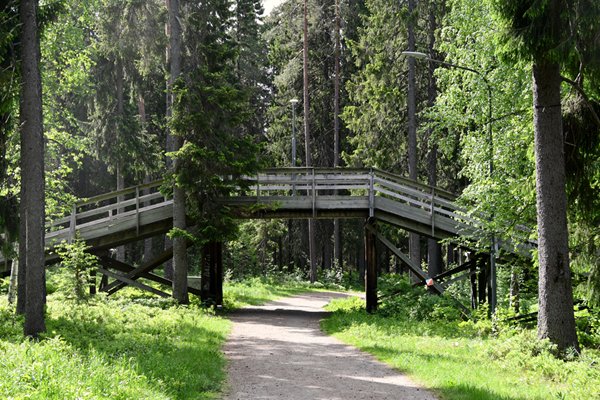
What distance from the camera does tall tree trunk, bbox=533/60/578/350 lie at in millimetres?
11117

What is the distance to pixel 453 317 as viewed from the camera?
17531mm

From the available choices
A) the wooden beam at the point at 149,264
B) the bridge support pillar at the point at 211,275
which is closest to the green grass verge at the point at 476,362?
the bridge support pillar at the point at 211,275

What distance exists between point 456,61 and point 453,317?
8415 mm

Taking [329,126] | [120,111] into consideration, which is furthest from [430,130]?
[120,111]

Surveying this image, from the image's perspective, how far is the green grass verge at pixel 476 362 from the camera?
8672mm

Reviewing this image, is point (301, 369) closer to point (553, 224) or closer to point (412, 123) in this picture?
point (553, 224)

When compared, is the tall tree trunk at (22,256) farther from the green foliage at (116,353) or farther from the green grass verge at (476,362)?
the green grass verge at (476,362)

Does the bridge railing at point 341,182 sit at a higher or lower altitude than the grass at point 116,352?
higher

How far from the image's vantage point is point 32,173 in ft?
41.0

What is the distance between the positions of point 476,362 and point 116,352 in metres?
6.31

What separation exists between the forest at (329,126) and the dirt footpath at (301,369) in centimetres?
339

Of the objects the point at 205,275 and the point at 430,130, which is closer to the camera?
the point at 205,275

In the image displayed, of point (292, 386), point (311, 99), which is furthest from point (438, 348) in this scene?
point (311, 99)

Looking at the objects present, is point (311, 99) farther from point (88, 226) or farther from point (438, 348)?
point (438, 348)
